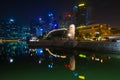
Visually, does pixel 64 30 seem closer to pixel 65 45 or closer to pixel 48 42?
pixel 48 42

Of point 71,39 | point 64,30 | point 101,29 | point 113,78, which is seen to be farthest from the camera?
point 101,29

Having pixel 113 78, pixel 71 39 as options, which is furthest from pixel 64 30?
pixel 113 78

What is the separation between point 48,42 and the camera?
82250mm

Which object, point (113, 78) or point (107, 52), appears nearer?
point (113, 78)

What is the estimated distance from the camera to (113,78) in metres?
21.5

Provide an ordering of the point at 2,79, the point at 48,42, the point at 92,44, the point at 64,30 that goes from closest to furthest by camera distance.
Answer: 1. the point at 2,79
2. the point at 92,44
3. the point at 48,42
4. the point at 64,30

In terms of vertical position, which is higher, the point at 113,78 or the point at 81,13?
the point at 81,13

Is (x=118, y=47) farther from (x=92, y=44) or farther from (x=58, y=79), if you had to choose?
(x=58, y=79)

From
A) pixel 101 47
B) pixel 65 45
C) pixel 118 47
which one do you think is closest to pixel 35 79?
pixel 118 47

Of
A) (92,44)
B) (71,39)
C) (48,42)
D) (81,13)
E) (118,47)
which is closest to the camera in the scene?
(118,47)

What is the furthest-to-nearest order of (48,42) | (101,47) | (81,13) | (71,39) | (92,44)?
(81,13), (48,42), (71,39), (92,44), (101,47)

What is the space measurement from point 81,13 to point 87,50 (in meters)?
90.5

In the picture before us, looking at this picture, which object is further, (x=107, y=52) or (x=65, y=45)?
(x=65, y=45)

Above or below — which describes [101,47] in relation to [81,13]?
below
